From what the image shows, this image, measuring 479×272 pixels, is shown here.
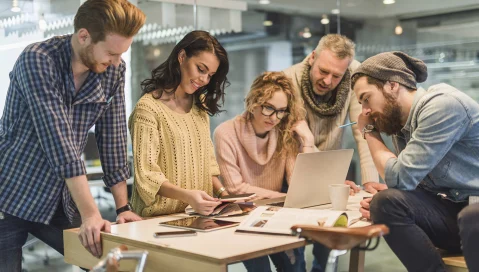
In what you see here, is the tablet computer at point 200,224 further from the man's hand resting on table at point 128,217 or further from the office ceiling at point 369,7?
the office ceiling at point 369,7

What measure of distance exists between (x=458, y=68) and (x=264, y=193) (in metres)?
2.83

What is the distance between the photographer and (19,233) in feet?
7.55

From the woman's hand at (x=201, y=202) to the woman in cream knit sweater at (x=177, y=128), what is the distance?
0.04m

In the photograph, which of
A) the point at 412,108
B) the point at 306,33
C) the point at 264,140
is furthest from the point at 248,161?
the point at 306,33

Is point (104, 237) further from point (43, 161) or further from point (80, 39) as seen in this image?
point (80, 39)

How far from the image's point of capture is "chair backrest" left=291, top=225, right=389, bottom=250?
1744mm

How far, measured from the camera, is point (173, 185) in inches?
97.5

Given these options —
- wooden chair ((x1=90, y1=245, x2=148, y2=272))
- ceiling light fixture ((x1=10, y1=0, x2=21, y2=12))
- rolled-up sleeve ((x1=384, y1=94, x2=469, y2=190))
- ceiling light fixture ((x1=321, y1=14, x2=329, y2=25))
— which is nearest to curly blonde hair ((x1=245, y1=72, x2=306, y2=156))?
rolled-up sleeve ((x1=384, y1=94, x2=469, y2=190))

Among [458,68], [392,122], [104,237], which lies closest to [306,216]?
[392,122]

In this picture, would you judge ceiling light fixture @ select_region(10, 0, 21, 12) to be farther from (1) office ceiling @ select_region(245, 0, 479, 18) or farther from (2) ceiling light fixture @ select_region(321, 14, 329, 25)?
(2) ceiling light fixture @ select_region(321, 14, 329, 25)

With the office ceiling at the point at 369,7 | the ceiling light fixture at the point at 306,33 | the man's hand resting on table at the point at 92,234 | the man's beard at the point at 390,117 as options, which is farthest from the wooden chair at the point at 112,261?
the ceiling light fixture at the point at 306,33

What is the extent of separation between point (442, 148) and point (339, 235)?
0.62 m

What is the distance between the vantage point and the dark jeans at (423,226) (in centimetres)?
207

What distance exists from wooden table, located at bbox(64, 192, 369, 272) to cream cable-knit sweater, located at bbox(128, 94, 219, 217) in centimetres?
26
